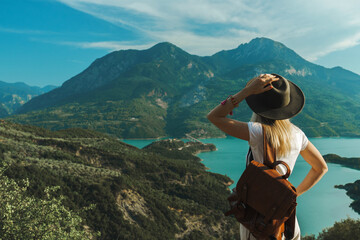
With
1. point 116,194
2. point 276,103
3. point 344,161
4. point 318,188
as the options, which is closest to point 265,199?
point 276,103

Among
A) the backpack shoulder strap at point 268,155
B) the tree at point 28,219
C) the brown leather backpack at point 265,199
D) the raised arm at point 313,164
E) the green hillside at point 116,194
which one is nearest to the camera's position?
the brown leather backpack at point 265,199

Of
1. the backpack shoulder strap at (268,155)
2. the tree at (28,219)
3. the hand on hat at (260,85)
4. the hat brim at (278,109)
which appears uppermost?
the hand on hat at (260,85)

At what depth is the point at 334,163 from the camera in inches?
3398

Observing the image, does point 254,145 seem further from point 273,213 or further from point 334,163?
point 334,163

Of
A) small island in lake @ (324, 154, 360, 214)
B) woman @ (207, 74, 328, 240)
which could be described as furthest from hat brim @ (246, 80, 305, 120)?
small island in lake @ (324, 154, 360, 214)

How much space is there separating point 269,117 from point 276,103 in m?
0.13

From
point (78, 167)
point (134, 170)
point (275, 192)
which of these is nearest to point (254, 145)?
point (275, 192)

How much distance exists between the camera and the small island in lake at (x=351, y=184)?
49.0 m

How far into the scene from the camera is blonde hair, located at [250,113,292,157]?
1892 millimetres

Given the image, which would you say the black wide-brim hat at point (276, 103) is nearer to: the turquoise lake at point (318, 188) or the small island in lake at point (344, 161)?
the turquoise lake at point (318, 188)

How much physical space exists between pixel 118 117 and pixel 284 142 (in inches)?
7187

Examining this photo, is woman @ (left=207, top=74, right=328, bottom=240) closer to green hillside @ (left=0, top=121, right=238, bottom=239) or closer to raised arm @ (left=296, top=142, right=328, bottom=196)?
raised arm @ (left=296, top=142, right=328, bottom=196)

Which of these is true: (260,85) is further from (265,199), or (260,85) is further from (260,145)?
(265,199)

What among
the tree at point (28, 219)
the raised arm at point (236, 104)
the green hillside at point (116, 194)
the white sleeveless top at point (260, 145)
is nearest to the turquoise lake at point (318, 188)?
the green hillside at point (116, 194)
